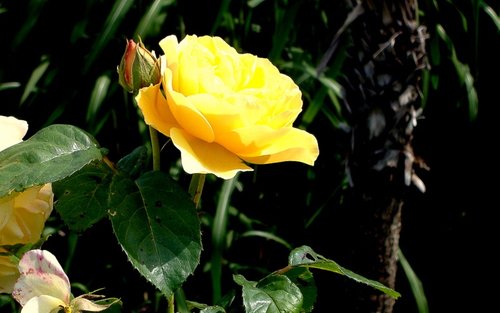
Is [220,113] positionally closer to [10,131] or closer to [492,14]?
[10,131]

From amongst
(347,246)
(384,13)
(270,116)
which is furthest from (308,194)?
(270,116)

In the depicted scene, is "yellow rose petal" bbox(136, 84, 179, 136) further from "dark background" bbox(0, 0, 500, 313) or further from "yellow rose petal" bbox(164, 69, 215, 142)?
"dark background" bbox(0, 0, 500, 313)

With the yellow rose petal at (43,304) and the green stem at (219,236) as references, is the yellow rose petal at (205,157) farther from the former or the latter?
the green stem at (219,236)

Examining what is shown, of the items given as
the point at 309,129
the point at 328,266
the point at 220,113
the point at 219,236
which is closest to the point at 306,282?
the point at 328,266

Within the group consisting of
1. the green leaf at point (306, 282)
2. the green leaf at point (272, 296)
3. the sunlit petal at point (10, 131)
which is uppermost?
the sunlit petal at point (10, 131)

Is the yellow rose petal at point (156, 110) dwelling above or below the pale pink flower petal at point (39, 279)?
above

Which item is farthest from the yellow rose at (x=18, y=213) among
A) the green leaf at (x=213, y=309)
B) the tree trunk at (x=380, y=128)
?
the tree trunk at (x=380, y=128)

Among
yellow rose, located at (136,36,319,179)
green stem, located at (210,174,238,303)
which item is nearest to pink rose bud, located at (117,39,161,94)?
yellow rose, located at (136,36,319,179)

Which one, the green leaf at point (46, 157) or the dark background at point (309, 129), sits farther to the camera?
the dark background at point (309, 129)
